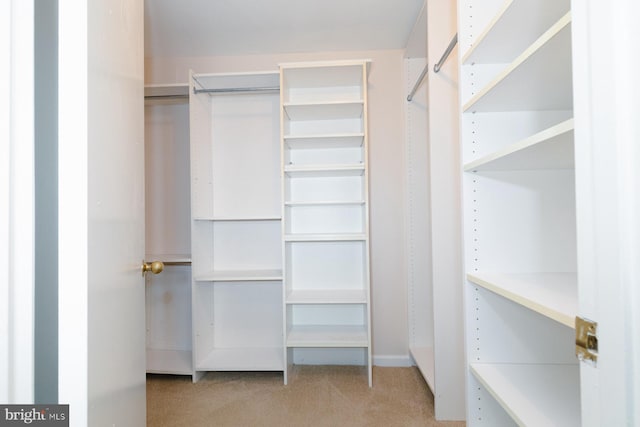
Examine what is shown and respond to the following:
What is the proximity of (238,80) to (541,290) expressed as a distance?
2152mm

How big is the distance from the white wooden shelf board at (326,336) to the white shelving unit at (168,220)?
0.90 m

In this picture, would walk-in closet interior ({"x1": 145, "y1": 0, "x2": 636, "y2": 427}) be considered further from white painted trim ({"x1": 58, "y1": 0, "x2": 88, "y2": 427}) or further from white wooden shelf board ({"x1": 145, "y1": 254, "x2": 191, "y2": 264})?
white painted trim ({"x1": 58, "y1": 0, "x2": 88, "y2": 427})

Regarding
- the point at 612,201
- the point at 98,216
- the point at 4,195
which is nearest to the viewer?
the point at 612,201

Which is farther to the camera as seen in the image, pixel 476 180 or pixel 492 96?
pixel 476 180

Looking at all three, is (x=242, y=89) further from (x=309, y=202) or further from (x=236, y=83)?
(x=309, y=202)

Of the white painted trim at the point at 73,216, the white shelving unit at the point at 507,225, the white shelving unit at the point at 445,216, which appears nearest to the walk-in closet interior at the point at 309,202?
the white shelving unit at the point at 445,216

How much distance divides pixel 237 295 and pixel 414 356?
1.33m

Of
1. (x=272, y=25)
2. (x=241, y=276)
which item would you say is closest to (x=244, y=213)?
(x=241, y=276)

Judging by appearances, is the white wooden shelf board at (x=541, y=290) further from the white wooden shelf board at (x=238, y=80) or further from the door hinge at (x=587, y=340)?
the white wooden shelf board at (x=238, y=80)

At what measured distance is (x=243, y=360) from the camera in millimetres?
2279

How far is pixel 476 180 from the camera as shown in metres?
1.09

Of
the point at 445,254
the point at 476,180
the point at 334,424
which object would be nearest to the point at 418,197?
the point at 445,254

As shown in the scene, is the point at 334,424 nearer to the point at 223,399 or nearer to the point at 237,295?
the point at 223,399
